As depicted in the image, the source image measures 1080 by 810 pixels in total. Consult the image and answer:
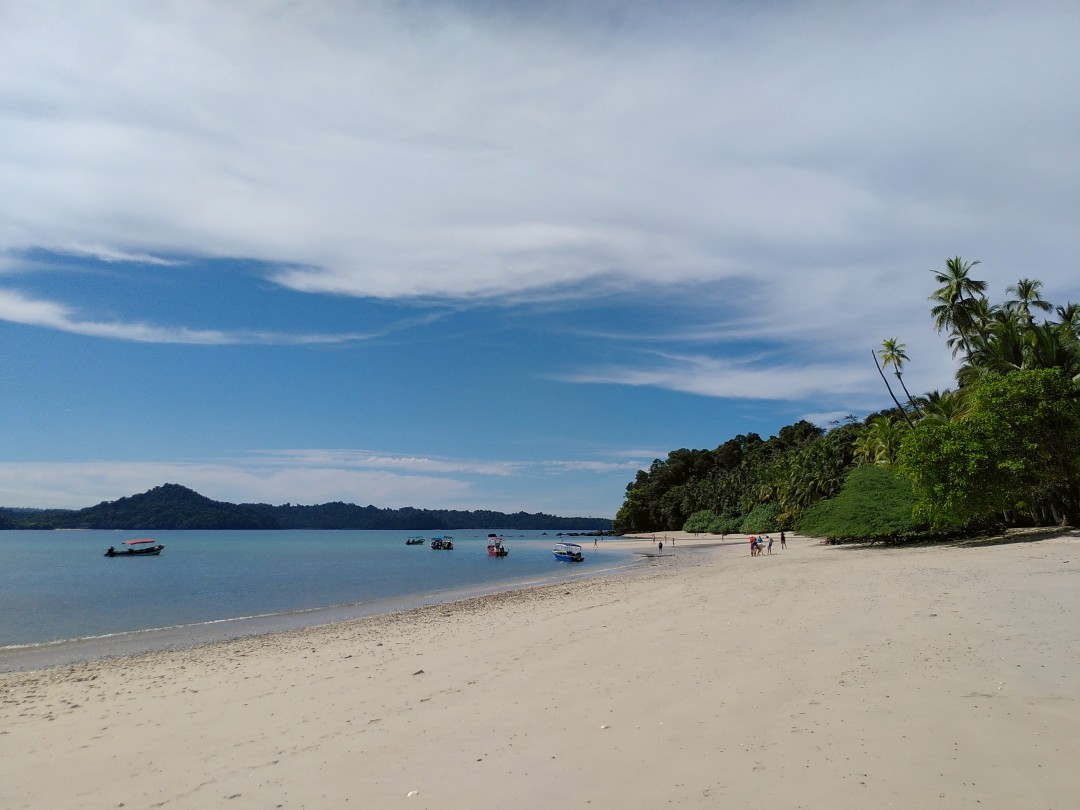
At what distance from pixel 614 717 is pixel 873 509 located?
32.2 meters

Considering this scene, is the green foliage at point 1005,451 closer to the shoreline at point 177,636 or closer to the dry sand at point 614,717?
the dry sand at point 614,717

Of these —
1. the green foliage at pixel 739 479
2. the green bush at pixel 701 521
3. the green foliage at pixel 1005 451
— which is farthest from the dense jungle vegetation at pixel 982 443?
the green bush at pixel 701 521

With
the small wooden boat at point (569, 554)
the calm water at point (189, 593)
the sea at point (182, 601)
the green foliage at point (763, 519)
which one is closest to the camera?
the sea at point (182, 601)

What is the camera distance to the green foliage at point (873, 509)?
34.2m

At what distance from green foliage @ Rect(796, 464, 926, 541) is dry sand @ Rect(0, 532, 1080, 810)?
759 inches

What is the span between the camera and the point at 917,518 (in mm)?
31703

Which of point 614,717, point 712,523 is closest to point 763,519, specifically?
point 712,523

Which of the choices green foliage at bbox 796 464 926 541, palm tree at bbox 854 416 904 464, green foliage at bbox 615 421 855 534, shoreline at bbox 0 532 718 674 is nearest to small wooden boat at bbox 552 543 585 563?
green foliage at bbox 615 421 855 534

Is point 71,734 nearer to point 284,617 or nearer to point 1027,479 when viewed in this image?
point 284,617

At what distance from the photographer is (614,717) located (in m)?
8.10

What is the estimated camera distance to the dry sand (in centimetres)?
597

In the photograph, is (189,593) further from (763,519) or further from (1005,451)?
(763,519)

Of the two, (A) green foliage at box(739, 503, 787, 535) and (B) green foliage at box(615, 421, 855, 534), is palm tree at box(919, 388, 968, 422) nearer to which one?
(B) green foliage at box(615, 421, 855, 534)

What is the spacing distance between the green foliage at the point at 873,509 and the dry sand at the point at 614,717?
19284mm
